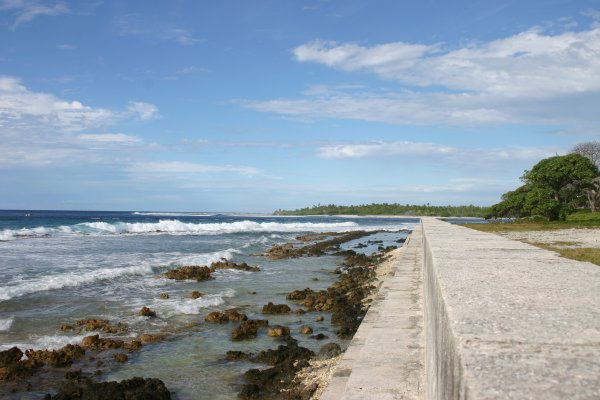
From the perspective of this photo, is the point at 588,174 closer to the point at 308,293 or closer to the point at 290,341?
the point at 308,293

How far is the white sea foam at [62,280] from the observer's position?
12.4 m

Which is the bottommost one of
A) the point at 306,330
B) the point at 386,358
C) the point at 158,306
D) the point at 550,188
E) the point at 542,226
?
the point at 158,306

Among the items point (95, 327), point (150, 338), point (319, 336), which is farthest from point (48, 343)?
point (319, 336)

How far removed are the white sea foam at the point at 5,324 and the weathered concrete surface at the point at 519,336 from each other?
9.07 metres

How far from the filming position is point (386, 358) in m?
4.65

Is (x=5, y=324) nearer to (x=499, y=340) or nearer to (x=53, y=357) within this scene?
(x=53, y=357)

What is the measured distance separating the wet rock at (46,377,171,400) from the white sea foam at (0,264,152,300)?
7421 mm

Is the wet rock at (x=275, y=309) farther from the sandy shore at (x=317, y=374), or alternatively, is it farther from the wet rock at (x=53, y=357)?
the wet rock at (x=53, y=357)

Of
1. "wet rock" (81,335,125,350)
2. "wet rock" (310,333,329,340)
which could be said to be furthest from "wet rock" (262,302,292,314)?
"wet rock" (81,335,125,350)

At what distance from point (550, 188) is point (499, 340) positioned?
3368 centimetres

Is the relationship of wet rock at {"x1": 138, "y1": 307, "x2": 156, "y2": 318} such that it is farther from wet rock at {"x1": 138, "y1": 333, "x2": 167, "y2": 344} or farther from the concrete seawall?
the concrete seawall

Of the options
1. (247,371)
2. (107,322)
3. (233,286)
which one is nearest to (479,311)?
(247,371)

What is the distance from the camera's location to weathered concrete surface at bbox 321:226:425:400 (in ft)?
12.9

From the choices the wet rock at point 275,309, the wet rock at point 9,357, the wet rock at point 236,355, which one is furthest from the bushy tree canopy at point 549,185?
the wet rock at point 9,357
